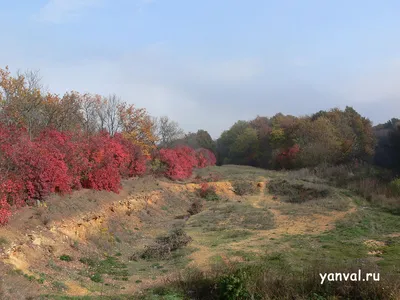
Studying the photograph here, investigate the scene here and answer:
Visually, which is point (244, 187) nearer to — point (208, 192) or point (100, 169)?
point (208, 192)

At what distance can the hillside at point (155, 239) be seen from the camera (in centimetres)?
945

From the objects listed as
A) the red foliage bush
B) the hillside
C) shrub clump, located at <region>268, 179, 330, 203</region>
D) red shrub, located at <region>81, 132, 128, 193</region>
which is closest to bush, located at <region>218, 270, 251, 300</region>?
the hillside

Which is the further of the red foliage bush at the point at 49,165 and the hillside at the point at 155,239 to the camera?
the red foliage bush at the point at 49,165

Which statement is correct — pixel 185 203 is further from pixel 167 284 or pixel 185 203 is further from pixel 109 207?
pixel 167 284

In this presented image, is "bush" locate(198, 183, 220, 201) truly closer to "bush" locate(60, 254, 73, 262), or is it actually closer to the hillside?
the hillside

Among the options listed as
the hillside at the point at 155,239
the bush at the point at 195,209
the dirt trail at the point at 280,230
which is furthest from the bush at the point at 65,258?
the bush at the point at 195,209

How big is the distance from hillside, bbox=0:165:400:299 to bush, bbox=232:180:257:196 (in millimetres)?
5567

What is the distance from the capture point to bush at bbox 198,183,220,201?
2878 centimetres

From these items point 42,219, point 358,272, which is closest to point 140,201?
point 42,219

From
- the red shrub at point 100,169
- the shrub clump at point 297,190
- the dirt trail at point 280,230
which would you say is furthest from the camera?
the shrub clump at point 297,190

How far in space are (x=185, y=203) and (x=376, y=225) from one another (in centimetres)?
1332

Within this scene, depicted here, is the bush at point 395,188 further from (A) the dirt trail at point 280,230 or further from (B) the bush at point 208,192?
(B) the bush at point 208,192

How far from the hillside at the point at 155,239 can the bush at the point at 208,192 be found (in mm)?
2623

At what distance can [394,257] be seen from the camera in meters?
11.6
